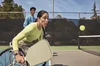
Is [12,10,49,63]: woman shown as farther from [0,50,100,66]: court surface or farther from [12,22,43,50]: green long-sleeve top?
[0,50,100,66]: court surface

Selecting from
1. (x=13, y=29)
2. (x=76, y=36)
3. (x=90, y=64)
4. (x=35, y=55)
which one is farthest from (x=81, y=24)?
(x=35, y=55)

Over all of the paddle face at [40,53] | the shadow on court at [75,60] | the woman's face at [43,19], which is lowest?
the shadow on court at [75,60]

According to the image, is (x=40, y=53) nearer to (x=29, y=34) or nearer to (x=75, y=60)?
(x=29, y=34)

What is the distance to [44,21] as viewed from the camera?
3.42 m

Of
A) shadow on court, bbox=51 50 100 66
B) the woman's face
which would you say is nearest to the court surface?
shadow on court, bbox=51 50 100 66

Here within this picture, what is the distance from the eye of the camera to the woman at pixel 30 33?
135 inches

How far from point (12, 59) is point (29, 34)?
55 cm

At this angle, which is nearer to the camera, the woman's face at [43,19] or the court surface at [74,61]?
the woman's face at [43,19]

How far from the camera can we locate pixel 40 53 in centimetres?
283

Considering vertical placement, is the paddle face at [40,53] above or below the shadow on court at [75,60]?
above

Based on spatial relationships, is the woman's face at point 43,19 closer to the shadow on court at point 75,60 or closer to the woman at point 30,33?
the woman at point 30,33

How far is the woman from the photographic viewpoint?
3.43 m

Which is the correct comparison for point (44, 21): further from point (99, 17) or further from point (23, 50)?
point (99, 17)

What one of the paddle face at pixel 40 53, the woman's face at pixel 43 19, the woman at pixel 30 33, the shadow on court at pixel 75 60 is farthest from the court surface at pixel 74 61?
the paddle face at pixel 40 53
